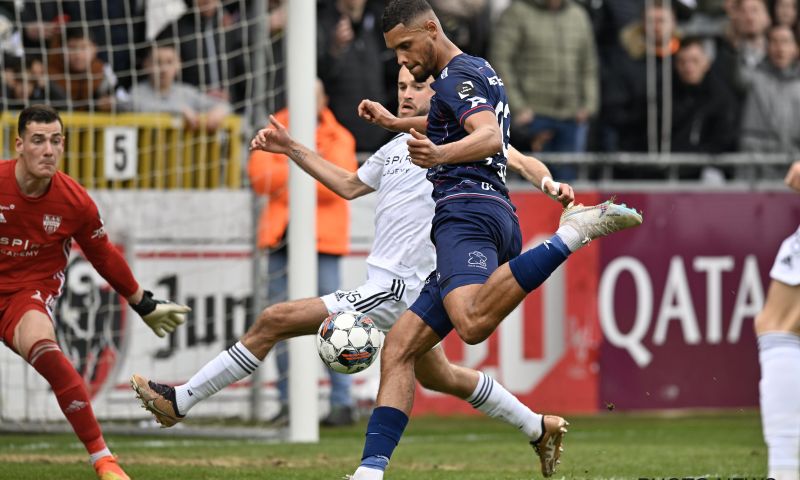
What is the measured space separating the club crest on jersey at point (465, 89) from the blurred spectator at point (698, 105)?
7.92 metres

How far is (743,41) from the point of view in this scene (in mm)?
15180

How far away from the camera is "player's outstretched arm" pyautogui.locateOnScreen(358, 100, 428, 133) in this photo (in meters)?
7.64

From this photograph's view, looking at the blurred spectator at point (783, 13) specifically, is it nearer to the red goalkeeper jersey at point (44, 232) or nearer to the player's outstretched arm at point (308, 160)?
the player's outstretched arm at point (308, 160)

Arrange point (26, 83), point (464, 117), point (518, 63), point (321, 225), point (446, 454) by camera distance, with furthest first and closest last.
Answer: point (518, 63) < point (321, 225) < point (26, 83) < point (446, 454) < point (464, 117)

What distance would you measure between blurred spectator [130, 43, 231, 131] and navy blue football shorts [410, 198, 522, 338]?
5.58 metres

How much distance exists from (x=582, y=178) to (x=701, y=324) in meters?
1.82

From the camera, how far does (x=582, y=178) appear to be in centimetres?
1383

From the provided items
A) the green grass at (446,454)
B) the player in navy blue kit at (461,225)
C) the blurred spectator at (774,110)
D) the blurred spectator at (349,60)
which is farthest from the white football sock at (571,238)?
the blurred spectator at (774,110)

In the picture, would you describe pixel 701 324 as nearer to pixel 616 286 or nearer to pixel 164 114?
pixel 616 286

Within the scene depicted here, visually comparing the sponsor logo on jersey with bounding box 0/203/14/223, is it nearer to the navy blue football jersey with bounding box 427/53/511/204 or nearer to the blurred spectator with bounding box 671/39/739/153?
the navy blue football jersey with bounding box 427/53/511/204

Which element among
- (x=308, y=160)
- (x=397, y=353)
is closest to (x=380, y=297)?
(x=308, y=160)

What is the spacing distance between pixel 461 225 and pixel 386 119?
0.92m

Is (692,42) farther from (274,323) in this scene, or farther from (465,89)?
(465,89)

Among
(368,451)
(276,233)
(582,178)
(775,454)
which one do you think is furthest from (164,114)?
(775,454)
